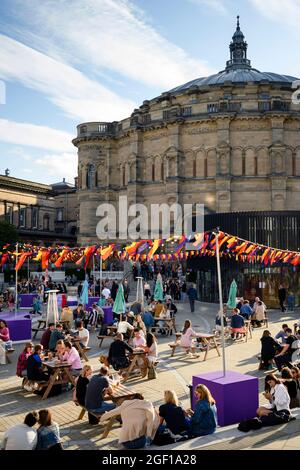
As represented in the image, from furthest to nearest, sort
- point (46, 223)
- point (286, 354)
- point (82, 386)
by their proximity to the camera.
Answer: point (46, 223) < point (286, 354) < point (82, 386)

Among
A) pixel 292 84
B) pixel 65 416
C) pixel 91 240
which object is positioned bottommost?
pixel 65 416

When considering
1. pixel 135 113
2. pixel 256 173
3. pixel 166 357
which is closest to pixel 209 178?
pixel 256 173

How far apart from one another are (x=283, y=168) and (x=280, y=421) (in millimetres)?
43097

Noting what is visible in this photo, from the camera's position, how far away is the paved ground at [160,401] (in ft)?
26.9

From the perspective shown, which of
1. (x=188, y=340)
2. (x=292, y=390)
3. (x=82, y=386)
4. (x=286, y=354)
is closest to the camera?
(x=82, y=386)

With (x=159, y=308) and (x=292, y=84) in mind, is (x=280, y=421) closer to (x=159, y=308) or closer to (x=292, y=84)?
(x=159, y=308)

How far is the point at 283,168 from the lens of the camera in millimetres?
49125

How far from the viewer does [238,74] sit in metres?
62.2

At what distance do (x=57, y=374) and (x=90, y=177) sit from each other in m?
50.5

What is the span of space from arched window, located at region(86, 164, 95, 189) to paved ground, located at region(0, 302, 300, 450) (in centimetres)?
4202

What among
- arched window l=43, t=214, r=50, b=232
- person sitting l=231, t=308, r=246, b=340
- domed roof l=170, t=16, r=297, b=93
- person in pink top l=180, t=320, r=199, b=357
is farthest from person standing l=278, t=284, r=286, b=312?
arched window l=43, t=214, r=50, b=232

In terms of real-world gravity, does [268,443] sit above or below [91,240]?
below

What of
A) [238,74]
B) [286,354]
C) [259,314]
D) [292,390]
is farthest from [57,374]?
[238,74]

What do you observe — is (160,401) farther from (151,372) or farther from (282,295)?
(282,295)
